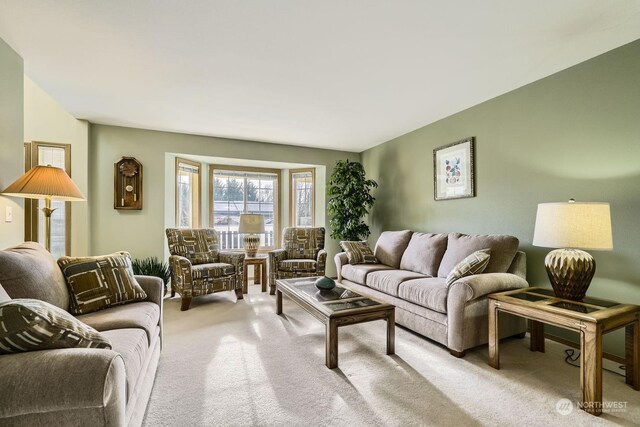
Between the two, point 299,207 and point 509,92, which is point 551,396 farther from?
point 299,207

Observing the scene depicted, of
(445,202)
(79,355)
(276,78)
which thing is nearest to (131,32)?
(276,78)

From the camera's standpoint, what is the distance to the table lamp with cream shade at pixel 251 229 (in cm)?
452

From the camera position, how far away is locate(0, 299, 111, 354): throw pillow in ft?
3.29

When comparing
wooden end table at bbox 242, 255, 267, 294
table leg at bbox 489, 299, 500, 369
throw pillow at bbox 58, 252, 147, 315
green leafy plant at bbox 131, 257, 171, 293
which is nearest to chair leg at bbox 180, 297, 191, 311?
green leafy plant at bbox 131, 257, 171, 293

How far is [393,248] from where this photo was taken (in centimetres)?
388

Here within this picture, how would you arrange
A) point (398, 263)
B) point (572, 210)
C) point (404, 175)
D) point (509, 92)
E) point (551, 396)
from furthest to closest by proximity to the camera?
point (404, 175)
point (398, 263)
point (509, 92)
point (572, 210)
point (551, 396)

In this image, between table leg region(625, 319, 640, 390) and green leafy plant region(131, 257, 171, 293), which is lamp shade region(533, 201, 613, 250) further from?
green leafy plant region(131, 257, 171, 293)

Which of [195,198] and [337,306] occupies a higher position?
[195,198]

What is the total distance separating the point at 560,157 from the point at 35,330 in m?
3.63

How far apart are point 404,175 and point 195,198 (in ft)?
11.5

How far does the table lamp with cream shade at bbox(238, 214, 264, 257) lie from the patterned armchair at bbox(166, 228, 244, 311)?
0.44 meters

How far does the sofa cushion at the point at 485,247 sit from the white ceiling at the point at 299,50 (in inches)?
58.7

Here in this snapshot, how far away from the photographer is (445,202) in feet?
12.5

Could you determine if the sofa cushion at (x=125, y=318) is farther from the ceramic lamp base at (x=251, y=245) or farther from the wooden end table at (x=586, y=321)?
the ceramic lamp base at (x=251, y=245)
